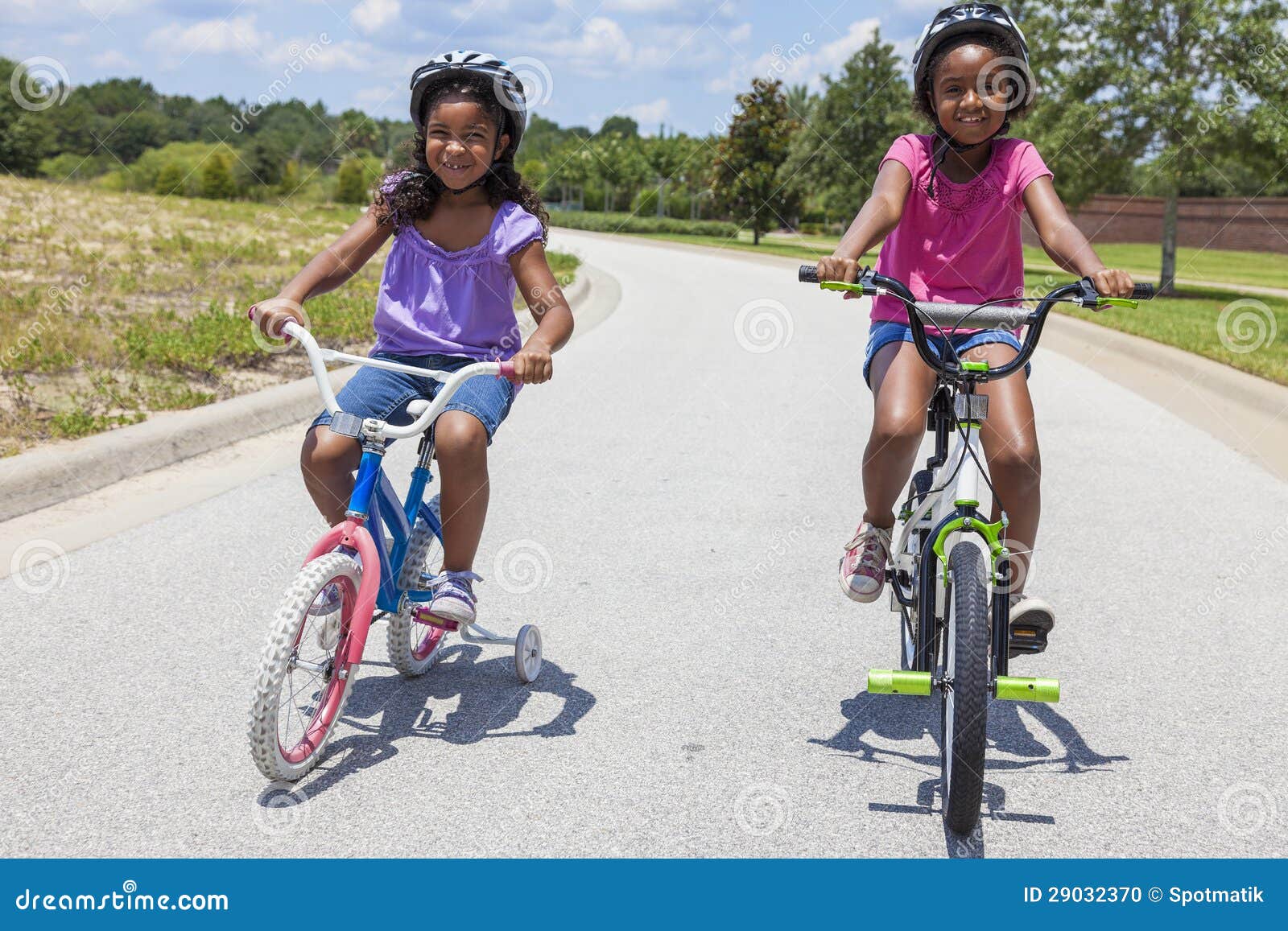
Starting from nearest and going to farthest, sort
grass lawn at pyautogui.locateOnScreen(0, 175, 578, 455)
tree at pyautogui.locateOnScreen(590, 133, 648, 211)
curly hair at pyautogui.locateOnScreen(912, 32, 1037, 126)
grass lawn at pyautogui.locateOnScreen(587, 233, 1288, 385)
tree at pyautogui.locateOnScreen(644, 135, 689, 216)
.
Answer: curly hair at pyautogui.locateOnScreen(912, 32, 1037, 126) → grass lawn at pyautogui.locateOnScreen(0, 175, 578, 455) → grass lawn at pyautogui.locateOnScreen(587, 233, 1288, 385) → tree at pyautogui.locateOnScreen(644, 135, 689, 216) → tree at pyautogui.locateOnScreen(590, 133, 648, 211)

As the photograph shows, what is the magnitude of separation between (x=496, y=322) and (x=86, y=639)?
178 centimetres

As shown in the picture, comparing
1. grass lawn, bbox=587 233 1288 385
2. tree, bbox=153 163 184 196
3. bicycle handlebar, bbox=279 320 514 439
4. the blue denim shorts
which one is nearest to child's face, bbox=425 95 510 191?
the blue denim shorts

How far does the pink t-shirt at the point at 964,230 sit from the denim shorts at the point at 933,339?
0.17 feet

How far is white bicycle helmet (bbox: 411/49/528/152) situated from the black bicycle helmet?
1.22 metres

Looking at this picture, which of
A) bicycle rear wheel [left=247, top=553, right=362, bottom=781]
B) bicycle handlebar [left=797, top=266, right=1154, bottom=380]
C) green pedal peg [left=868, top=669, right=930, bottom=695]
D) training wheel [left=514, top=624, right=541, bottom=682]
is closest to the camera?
bicycle rear wheel [left=247, top=553, right=362, bottom=781]

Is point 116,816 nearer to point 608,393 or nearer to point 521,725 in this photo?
point 521,725

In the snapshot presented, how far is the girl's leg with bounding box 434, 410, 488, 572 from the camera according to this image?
3.47 metres

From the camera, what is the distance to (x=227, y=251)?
2002 cm

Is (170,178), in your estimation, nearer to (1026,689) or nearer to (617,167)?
(617,167)

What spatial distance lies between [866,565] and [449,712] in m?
1.38

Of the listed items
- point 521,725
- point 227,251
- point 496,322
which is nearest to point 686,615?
point 521,725

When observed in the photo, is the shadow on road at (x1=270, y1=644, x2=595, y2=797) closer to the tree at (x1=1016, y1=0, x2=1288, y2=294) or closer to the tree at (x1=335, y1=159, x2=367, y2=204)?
the tree at (x1=1016, y1=0, x2=1288, y2=294)

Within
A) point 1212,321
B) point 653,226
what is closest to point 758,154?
point 653,226
